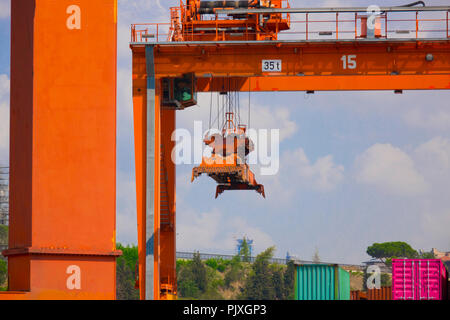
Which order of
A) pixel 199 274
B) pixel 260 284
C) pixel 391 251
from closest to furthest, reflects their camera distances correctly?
pixel 260 284
pixel 199 274
pixel 391 251

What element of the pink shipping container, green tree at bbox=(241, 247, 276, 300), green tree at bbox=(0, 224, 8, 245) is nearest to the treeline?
green tree at bbox=(241, 247, 276, 300)

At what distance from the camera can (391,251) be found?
139 meters

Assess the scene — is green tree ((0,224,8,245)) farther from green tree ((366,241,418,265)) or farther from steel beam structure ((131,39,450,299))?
steel beam structure ((131,39,450,299))

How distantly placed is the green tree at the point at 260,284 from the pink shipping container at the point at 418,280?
6348 cm

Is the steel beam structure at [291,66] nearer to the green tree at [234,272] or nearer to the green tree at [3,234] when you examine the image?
the green tree at [234,272]

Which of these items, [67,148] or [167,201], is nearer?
[67,148]

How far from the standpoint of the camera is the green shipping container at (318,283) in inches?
1014

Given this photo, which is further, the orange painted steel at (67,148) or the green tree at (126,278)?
the green tree at (126,278)

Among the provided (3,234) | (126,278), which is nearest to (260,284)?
(126,278)

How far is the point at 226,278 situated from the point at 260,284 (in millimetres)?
10415

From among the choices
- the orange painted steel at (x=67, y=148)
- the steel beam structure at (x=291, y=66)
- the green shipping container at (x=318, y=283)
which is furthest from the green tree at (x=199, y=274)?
the orange painted steel at (x=67, y=148)

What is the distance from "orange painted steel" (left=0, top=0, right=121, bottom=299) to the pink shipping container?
9.13 metres

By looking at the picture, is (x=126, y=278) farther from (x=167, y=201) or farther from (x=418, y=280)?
(x=418, y=280)

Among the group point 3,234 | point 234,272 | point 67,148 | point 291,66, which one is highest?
point 291,66
